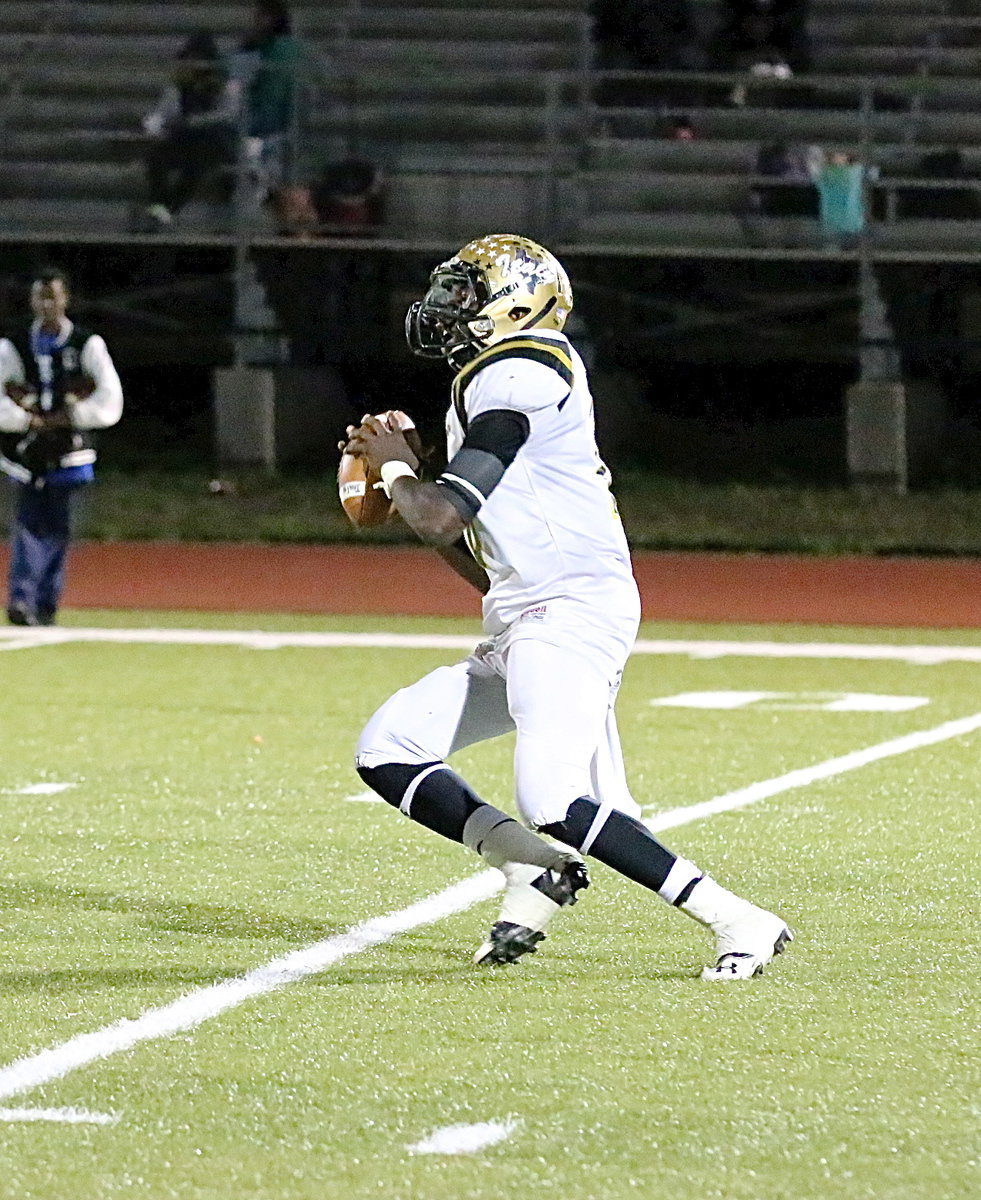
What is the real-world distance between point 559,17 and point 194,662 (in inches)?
436

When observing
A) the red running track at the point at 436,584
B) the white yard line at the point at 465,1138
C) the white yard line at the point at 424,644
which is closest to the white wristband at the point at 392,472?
the white yard line at the point at 465,1138

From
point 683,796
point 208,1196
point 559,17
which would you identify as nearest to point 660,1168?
point 208,1196

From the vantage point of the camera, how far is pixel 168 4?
23.1 metres

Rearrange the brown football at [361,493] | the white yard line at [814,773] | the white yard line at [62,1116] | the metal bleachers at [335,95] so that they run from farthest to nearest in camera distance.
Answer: the metal bleachers at [335,95] < the white yard line at [814,773] < the brown football at [361,493] < the white yard line at [62,1116]

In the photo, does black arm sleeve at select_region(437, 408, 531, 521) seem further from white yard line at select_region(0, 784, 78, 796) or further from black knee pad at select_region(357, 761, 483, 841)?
white yard line at select_region(0, 784, 78, 796)

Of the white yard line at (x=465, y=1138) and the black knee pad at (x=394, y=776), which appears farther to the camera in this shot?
the black knee pad at (x=394, y=776)

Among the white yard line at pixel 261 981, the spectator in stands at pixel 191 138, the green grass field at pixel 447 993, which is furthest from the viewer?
the spectator in stands at pixel 191 138

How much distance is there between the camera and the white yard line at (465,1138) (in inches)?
174

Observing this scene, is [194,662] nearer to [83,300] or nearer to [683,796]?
[683,796]

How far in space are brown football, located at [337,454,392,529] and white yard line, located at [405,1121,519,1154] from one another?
1.72 m

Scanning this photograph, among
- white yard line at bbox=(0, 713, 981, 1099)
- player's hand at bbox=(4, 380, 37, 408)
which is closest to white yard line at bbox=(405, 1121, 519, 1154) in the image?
white yard line at bbox=(0, 713, 981, 1099)

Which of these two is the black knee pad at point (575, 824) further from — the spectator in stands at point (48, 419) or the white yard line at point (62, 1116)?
the spectator in stands at point (48, 419)

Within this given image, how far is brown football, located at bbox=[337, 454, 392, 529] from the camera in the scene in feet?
19.2

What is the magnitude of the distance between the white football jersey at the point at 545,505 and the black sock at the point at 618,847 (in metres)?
0.47
